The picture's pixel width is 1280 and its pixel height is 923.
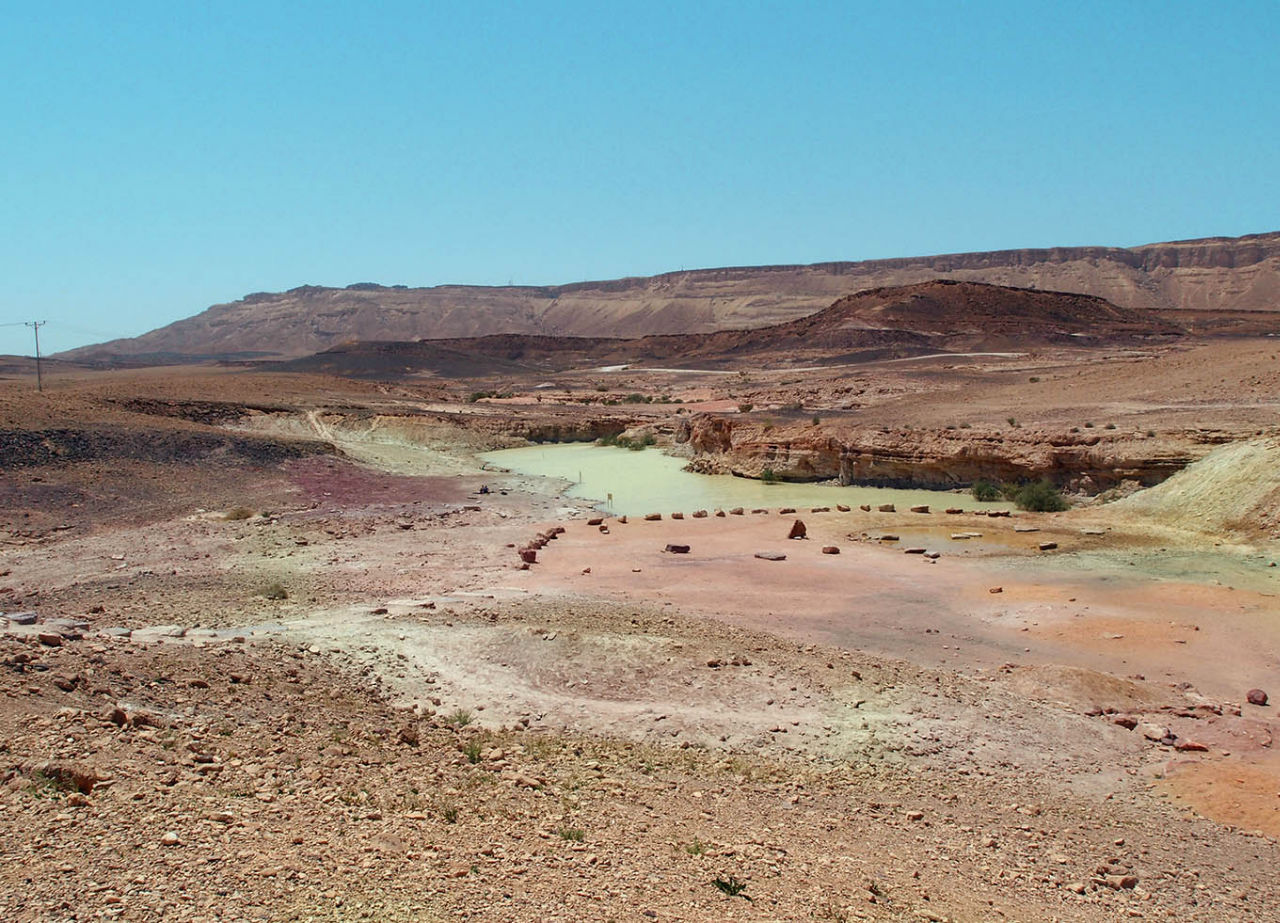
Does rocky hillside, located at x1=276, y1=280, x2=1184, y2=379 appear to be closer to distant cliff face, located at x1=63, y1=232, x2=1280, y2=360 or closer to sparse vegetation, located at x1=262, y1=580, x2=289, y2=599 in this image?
distant cliff face, located at x1=63, y1=232, x2=1280, y2=360

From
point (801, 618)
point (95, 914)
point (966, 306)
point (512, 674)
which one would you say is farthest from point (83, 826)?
point (966, 306)

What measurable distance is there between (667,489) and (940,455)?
719 cm

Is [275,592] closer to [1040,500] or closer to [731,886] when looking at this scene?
[731,886]

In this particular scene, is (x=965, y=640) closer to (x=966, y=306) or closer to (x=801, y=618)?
(x=801, y=618)

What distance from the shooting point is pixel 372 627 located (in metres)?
11.3

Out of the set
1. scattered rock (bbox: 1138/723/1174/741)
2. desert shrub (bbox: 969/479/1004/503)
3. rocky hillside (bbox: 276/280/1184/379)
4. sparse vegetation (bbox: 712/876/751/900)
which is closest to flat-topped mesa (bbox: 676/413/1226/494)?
desert shrub (bbox: 969/479/1004/503)

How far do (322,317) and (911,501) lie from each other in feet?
518

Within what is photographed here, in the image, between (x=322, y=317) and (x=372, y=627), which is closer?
(x=372, y=627)

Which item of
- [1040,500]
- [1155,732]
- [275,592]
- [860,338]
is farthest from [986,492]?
[860,338]

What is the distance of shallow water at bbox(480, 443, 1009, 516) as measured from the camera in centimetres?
2433

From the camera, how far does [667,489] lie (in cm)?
2784

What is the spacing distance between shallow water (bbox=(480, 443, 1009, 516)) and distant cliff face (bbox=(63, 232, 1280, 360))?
290ft

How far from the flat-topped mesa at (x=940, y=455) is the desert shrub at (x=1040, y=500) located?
1331mm

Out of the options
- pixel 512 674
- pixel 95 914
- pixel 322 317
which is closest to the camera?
pixel 95 914
